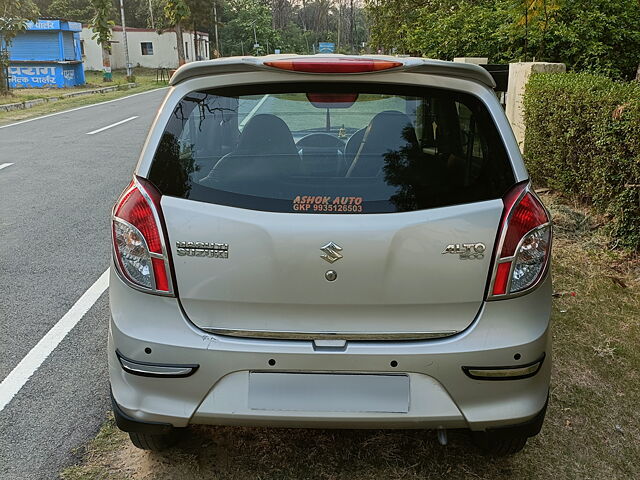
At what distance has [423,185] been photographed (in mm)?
2422

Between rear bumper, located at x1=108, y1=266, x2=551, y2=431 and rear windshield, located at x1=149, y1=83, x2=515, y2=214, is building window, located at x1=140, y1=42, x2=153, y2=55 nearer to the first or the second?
rear windshield, located at x1=149, y1=83, x2=515, y2=214

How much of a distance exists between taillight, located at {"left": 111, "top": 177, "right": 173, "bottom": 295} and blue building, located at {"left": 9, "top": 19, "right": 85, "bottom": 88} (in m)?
37.5

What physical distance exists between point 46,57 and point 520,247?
4020 centimetres

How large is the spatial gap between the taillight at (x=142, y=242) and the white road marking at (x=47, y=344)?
56.7 inches

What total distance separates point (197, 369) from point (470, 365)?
0.98 meters

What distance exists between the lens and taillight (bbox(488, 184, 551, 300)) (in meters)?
2.37

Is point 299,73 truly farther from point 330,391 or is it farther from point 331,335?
point 330,391

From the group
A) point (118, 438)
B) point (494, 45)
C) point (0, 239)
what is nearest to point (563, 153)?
point (118, 438)

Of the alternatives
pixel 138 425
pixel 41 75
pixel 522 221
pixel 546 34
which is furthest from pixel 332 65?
pixel 41 75

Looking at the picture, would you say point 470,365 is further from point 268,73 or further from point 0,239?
point 0,239

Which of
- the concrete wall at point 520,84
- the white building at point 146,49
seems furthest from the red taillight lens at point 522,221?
the white building at point 146,49

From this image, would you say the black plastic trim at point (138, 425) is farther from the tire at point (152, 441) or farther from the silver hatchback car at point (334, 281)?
the tire at point (152, 441)

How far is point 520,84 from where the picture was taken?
861 cm

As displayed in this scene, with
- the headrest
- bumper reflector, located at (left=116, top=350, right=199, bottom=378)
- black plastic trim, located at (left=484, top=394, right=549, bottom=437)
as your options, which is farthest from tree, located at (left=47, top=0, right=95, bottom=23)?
black plastic trim, located at (left=484, top=394, right=549, bottom=437)
